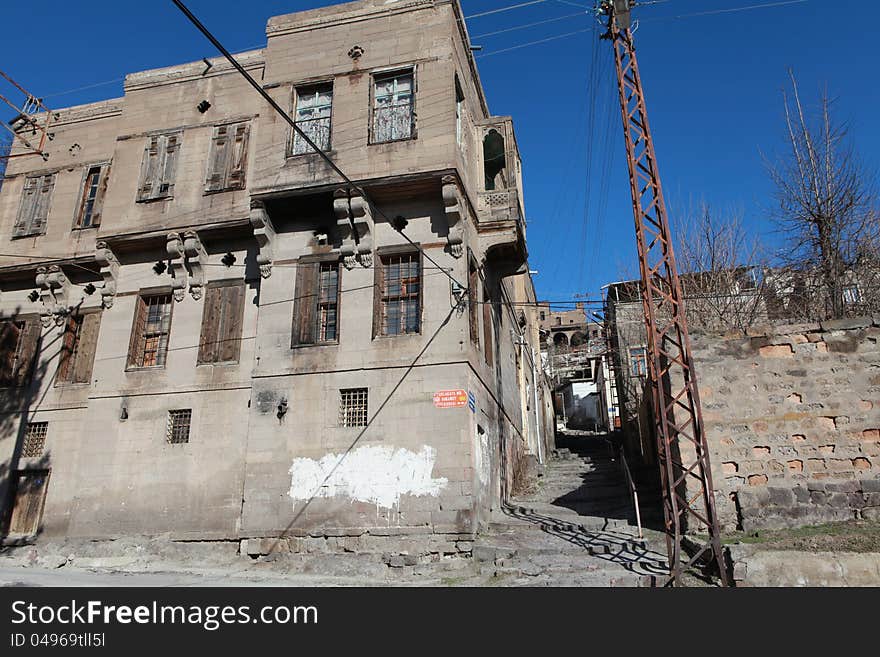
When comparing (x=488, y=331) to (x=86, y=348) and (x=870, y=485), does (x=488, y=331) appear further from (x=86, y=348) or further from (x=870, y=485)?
(x=86, y=348)

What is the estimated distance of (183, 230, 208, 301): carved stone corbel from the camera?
17.3m

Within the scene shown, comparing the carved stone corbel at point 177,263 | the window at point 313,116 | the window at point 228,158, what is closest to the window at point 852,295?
the window at point 313,116

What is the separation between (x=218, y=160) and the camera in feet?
59.6

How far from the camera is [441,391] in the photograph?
14.4m

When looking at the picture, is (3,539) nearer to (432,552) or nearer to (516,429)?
(432,552)

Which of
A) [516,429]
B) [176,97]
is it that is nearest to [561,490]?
[516,429]

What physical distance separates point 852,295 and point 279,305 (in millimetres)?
17421

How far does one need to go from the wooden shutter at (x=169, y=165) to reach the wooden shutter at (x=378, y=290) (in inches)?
273

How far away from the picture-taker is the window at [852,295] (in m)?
19.1

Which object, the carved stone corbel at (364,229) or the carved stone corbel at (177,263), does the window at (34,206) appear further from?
the carved stone corbel at (364,229)

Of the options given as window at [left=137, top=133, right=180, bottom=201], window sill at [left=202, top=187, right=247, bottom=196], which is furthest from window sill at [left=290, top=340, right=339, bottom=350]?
window at [left=137, top=133, right=180, bottom=201]

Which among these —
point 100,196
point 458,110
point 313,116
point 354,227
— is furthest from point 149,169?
point 458,110

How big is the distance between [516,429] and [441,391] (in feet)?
28.3

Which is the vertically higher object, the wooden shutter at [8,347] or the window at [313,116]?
the window at [313,116]
